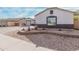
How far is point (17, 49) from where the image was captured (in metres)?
1.54

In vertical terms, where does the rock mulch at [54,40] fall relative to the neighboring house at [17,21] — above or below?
below

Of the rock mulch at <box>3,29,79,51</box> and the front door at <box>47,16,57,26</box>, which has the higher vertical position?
the front door at <box>47,16,57,26</box>

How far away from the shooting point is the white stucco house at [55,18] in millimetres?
1522

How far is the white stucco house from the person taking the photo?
1.52 metres

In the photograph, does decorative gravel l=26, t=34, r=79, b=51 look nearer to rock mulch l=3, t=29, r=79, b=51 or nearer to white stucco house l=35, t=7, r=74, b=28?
rock mulch l=3, t=29, r=79, b=51

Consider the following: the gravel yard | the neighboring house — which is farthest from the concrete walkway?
the neighboring house

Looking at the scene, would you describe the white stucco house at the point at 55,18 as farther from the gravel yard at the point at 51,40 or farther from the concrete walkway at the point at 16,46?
the concrete walkway at the point at 16,46

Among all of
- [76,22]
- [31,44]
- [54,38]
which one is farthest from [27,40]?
[76,22]

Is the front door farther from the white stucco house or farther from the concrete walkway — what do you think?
the concrete walkway

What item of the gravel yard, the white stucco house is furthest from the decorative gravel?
the white stucco house

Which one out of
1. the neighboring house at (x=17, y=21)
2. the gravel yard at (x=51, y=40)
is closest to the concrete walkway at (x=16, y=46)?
the gravel yard at (x=51, y=40)

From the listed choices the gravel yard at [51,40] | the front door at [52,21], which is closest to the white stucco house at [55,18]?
the front door at [52,21]
